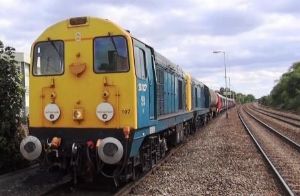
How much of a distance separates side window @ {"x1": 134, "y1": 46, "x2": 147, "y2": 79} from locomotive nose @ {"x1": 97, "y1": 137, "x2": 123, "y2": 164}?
159cm

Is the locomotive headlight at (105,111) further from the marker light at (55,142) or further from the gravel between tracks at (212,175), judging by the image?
the gravel between tracks at (212,175)

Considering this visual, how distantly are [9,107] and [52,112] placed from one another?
2.67 meters

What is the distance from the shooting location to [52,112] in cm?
1034

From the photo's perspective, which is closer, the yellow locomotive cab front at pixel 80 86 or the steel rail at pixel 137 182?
the yellow locomotive cab front at pixel 80 86

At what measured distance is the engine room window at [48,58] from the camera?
10539 millimetres

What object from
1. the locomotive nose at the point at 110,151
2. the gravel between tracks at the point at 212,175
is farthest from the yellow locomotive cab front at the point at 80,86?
the gravel between tracks at the point at 212,175

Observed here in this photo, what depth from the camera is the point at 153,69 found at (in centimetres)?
1212

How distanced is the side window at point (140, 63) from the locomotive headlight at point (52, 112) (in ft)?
5.97

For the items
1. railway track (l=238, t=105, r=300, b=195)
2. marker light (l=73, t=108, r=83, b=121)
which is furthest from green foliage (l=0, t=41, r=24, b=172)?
railway track (l=238, t=105, r=300, b=195)

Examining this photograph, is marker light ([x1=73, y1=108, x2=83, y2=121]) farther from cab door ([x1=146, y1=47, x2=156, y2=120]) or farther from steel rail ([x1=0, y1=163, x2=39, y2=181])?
steel rail ([x1=0, y1=163, x2=39, y2=181])

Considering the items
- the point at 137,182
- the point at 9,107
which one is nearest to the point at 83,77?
the point at 137,182

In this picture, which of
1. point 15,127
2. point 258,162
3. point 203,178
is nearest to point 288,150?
point 258,162

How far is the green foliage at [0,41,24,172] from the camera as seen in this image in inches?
485

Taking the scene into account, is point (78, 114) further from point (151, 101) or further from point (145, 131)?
point (151, 101)
